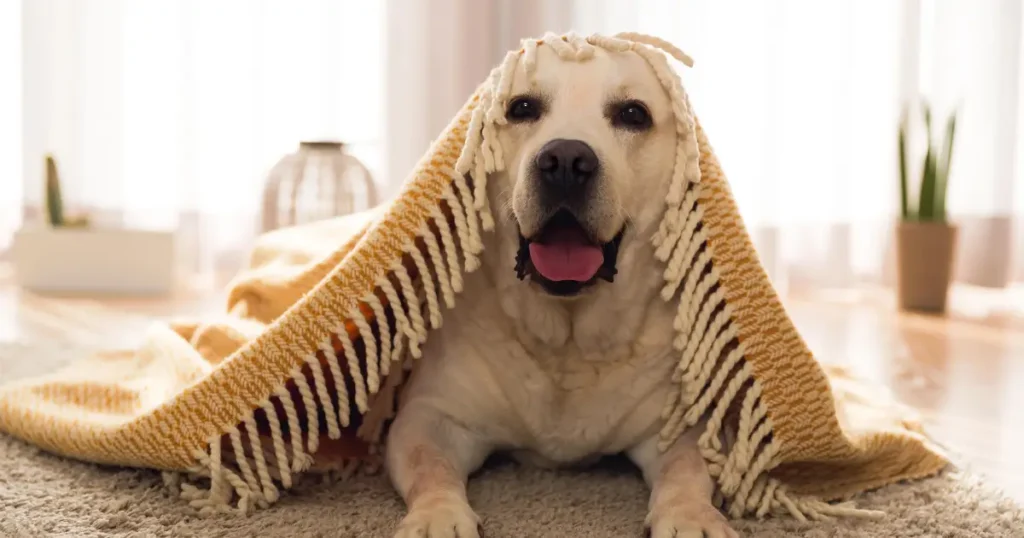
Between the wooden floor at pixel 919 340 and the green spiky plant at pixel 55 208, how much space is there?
0.91ft

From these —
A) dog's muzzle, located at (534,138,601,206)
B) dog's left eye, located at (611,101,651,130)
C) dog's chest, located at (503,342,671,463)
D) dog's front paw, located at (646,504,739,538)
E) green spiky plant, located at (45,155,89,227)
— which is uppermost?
dog's left eye, located at (611,101,651,130)

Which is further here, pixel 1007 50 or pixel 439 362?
pixel 1007 50

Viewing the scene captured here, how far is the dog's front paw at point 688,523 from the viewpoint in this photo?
3.27 feet

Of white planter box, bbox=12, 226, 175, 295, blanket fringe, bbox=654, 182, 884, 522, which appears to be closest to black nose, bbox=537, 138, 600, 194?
blanket fringe, bbox=654, 182, 884, 522

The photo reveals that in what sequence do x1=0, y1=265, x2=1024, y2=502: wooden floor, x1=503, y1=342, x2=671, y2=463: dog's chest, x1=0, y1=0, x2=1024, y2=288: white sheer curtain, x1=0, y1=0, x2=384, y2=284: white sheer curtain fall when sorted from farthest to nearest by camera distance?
x1=0, y1=0, x2=384, y2=284: white sheer curtain
x1=0, y1=0, x2=1024, y2=288: white sheer curtain
x1=0, y1=265, x2=1024, y2=502: wooden floor
x1=503, y1=342, x2=671, y2=463: dog's chest

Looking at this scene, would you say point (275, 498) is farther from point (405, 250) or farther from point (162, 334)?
point (162, 334)

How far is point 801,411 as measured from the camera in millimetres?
1161

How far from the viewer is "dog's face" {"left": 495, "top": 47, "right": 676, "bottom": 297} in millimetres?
1097

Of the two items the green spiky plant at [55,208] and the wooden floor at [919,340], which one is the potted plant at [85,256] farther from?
the wooden floor at [919,340]

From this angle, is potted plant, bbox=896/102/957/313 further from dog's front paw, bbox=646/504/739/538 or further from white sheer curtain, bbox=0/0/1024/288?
dog's front paw, bbox=646/504/739/538

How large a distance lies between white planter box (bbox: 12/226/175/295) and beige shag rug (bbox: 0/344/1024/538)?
2.19 metres

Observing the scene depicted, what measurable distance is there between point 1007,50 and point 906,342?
1.49 meters

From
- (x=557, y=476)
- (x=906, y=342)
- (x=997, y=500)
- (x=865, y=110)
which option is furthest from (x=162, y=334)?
(x=865, y=110)

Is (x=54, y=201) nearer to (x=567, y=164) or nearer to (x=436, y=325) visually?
(x=436, y=325)
